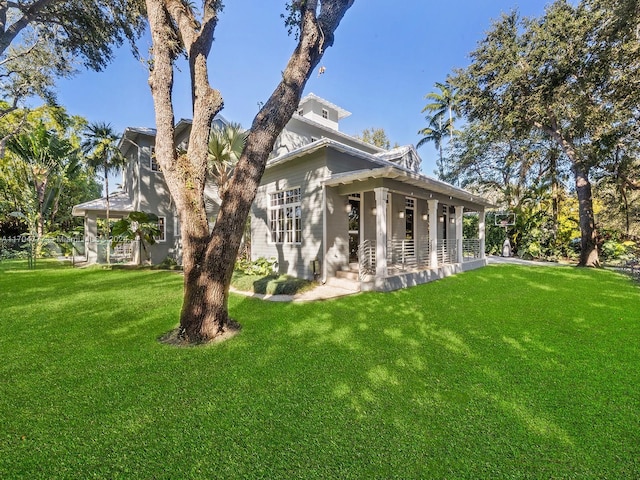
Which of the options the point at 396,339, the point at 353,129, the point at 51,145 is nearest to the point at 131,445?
the point at 396,339

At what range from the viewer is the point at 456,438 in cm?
226

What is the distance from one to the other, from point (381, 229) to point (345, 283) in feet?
6.31

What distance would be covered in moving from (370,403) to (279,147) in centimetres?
1297

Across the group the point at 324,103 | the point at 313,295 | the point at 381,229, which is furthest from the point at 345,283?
the point at 324,103

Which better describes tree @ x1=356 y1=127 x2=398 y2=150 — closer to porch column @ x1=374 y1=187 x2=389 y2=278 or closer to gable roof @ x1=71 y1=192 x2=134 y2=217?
gable roof @ x1=71 y1=192 x2=134 y2=217

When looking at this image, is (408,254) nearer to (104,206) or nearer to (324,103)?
(324,103)

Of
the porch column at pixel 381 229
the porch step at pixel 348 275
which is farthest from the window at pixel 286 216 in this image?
the porch column at pixel 381 229

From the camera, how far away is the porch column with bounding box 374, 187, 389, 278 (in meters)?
7.84

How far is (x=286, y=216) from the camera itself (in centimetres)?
A: 1020

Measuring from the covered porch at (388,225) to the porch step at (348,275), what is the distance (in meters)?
0.03

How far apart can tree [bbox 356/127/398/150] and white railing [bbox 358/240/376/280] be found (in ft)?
94.2

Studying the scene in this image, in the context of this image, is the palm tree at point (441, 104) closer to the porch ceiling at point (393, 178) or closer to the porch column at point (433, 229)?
the porch column at point (433, 229)

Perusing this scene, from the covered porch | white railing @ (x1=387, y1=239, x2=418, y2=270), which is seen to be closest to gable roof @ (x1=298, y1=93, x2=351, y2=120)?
the covered porch

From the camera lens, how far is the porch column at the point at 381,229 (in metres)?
7.84
